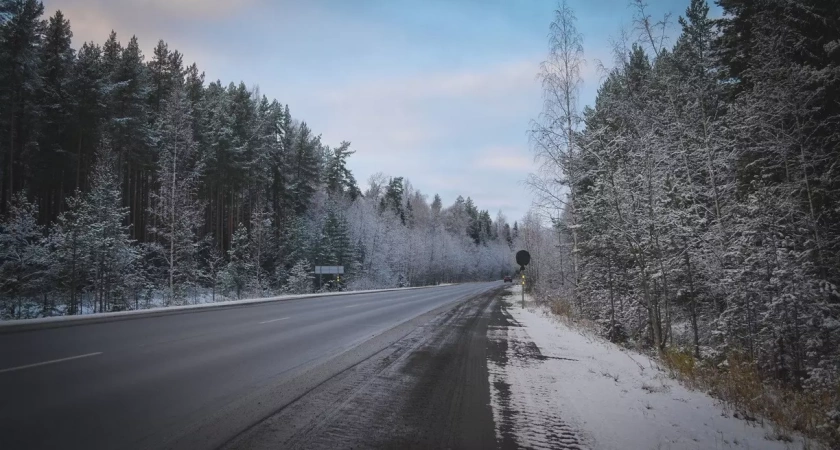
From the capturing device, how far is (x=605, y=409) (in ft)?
16.4

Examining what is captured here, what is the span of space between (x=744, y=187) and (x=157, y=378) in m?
14.5

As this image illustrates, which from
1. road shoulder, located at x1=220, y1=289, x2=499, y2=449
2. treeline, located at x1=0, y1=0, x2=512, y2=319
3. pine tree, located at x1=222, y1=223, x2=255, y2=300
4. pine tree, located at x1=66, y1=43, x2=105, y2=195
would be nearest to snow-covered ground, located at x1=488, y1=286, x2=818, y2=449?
road shoulder, located at x1=220, y1=289, x2=499, y2=449

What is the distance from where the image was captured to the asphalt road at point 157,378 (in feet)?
12.4

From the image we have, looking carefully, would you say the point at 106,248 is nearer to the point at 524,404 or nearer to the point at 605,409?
the point at 524,404

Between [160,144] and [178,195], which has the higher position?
[160,144]

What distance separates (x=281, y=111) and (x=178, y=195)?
27.7 metres

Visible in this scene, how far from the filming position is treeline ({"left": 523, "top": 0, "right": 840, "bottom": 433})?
30.2 feet

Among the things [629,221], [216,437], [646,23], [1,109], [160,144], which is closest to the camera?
[216,437]

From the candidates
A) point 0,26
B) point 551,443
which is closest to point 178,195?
point 0,26

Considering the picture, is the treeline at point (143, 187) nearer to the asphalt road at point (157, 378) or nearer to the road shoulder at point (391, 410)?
the asphalt road at point (157, 378)

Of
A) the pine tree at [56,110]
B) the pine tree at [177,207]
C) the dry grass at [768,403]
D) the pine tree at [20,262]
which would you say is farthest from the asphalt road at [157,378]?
the pine tree at [56,110]

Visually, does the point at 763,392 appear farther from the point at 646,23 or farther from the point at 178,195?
the point at 178,195

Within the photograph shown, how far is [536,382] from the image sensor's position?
6312 millimetres

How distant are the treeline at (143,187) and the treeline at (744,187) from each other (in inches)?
873
